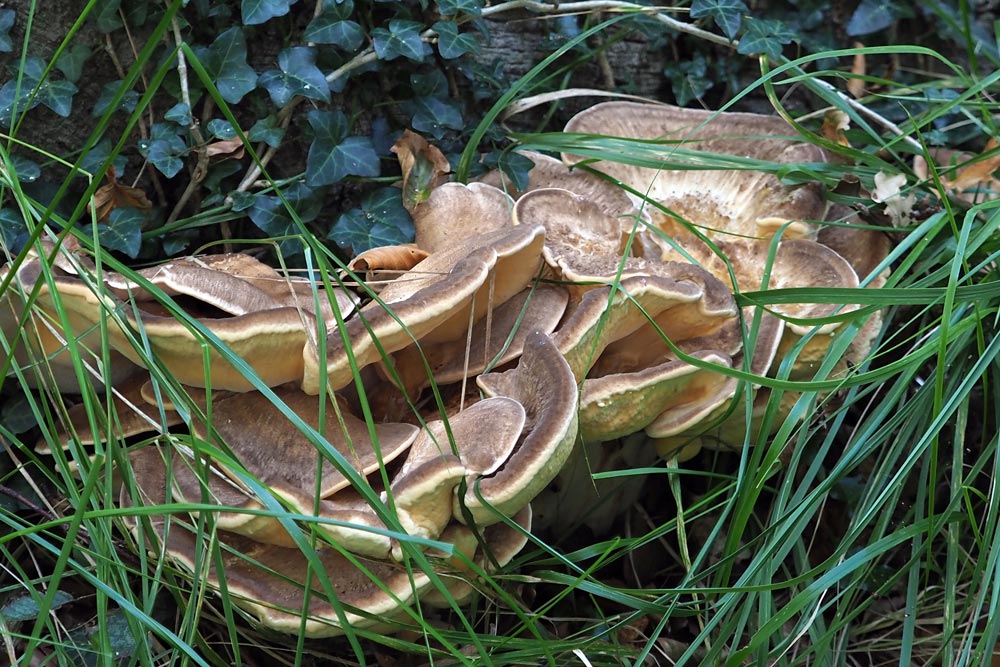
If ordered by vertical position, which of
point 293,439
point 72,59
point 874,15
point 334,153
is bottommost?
point 293,439

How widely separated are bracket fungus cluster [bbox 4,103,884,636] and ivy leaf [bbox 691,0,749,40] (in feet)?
1.63

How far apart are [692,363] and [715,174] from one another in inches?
40.3

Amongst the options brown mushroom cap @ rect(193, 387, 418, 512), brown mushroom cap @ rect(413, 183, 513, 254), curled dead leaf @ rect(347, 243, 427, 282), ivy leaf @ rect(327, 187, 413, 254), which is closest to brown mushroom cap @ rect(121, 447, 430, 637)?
brown mushroom cap @ rect(193, 387, 418, 512)

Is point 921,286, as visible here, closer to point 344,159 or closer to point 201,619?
point 344,159

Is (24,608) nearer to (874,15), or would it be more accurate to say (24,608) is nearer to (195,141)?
(195,141)

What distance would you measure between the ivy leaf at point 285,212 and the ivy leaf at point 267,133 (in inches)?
5.2

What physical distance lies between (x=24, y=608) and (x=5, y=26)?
56.5 inches

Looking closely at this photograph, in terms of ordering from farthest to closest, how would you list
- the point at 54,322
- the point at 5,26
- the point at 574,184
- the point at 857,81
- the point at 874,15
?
the point at 857,81 → the point at 874,15 → the point at 574,184 → the point at 5,26 → the point at 54,322

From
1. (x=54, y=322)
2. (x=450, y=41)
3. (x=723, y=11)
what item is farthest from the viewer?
(x=723, y=11)

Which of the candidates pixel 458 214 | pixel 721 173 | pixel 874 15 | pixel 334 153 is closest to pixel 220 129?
pixel 334 153

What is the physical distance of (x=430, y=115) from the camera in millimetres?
2395

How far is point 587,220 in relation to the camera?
229cm

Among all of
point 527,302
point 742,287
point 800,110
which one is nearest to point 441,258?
point 527,302

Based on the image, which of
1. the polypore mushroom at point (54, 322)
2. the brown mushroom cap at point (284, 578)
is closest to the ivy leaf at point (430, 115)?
the polypore mushroom at point (54, 322)
